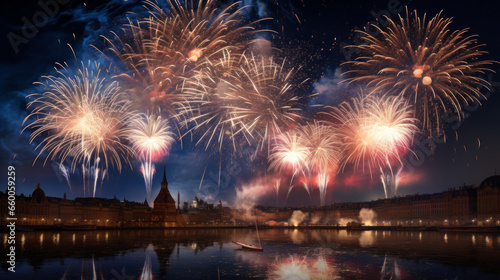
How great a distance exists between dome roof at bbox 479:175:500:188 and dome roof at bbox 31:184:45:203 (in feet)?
522

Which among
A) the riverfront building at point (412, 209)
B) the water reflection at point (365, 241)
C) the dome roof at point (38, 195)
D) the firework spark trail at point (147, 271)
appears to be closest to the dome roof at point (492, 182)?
the riverfront building at point (412, 209)

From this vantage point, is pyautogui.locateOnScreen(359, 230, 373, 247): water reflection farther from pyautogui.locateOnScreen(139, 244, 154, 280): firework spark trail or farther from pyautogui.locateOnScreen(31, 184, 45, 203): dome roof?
pyautogui.locateOnScreen(31, 184, 45, 203): dome roof

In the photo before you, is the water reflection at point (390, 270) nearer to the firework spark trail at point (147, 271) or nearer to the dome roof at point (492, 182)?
the firework spark trail at point (147, 271)

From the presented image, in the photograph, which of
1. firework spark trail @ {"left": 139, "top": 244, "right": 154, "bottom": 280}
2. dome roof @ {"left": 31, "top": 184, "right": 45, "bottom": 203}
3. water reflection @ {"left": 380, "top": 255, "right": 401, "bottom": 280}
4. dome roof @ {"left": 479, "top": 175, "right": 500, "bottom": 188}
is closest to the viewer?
firework spark trail @ {"left": 139, "top": 244, "right": 154, "bottom": 280}

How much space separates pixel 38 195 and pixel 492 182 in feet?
530

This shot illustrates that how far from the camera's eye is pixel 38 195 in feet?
516

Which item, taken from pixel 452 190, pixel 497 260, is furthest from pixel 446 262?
pixel 452 190

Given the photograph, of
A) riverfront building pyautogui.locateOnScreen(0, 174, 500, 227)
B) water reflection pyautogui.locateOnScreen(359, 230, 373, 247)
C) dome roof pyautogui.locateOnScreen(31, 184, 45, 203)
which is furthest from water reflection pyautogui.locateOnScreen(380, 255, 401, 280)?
dome roof pyautogui.locateOnScreen(31, 184, 45, 203)

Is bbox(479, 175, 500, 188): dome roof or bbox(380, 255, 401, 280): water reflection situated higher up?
bbox(479, 175, 500, 188): dome roof

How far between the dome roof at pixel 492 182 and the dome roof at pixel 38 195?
159 m

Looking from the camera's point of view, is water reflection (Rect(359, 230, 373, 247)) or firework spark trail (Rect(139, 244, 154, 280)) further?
water reflection (Rect(359, 230, 373, 247))

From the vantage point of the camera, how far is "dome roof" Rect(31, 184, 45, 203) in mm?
154875

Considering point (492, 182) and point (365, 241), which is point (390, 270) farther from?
point (492, 182)

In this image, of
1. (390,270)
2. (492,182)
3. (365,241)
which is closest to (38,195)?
(365,241)
